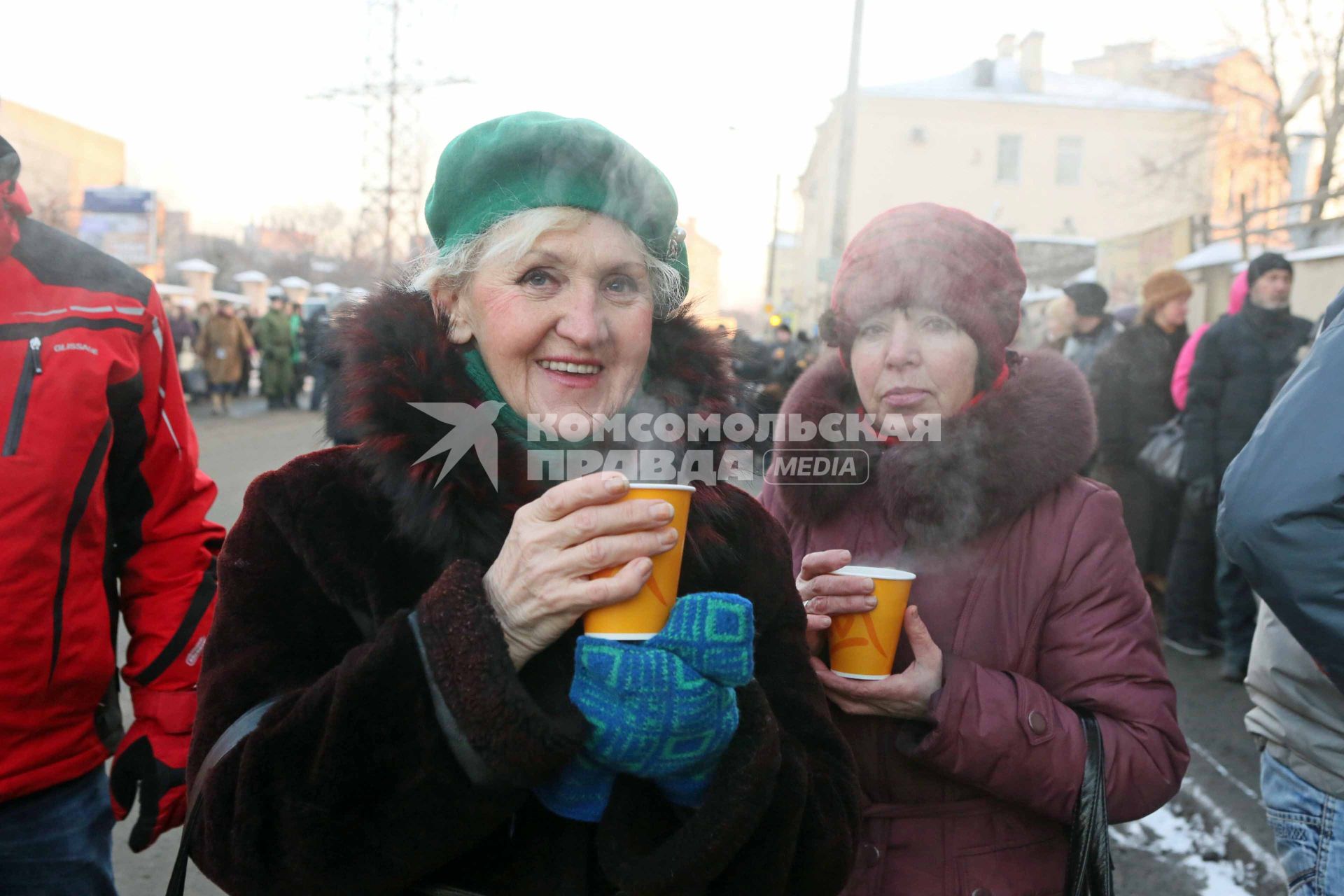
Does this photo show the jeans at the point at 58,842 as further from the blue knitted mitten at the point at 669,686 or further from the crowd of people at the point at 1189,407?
the crowd of people at the point at 1189,407

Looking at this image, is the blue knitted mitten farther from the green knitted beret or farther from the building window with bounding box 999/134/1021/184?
the building window with bounding box 999/134/1021/184

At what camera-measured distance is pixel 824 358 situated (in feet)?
7.72

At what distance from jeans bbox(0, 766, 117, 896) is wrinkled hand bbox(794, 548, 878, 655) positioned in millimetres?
1522

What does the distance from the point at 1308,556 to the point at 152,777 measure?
2.19m

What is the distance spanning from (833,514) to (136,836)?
1.54m

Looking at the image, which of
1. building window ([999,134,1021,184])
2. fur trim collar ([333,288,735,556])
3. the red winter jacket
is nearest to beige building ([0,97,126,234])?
the red winter jacket

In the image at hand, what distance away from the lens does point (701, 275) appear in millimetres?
2012

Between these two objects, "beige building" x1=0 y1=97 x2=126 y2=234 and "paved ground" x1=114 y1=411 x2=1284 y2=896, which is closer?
"beige building" x1=0 y1=97 x2=126 y2=234

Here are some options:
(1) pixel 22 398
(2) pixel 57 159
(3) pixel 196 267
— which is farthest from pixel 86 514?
(3) pixel 196 267

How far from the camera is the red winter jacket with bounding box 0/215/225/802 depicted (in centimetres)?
189

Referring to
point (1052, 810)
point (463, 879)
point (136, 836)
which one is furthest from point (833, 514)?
point (136, 836)

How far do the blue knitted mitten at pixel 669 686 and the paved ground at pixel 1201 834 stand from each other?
199 centimetres

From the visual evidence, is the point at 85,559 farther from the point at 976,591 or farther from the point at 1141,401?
the point at 1141,401

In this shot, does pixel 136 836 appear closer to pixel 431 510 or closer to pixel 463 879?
pixel 463 879
